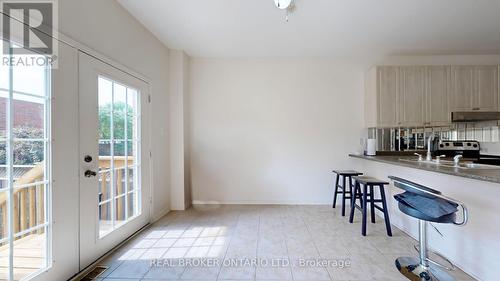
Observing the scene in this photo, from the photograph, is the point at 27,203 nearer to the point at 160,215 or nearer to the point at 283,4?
the point at 160,215

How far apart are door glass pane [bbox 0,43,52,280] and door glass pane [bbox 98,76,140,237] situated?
0.56 metres

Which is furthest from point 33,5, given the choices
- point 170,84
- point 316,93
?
point 316,93

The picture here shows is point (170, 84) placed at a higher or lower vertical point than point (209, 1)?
lower

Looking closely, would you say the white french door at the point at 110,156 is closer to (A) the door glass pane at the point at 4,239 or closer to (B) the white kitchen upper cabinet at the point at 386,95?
(A) the door glass pane at the point at 4,239

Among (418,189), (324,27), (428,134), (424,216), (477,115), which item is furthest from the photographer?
(428,134)

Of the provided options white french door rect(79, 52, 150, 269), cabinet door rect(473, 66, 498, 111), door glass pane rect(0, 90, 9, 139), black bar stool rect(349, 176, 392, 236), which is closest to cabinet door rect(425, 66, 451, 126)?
cabinet door rect(473, 66, 498, 111)

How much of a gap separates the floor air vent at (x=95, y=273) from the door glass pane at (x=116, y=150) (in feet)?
0.96

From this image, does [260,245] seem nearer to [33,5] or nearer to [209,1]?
[209,1]

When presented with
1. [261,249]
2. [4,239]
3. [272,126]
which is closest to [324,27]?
[272,126]

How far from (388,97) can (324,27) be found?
1.65 meters

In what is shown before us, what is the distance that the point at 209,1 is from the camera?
2.45 metres

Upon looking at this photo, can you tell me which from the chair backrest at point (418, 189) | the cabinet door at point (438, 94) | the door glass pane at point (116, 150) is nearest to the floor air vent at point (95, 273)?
the door glass pane at point (116, 150)

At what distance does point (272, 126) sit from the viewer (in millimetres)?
4133

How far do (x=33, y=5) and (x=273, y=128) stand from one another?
10.7 ft
